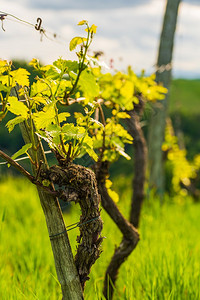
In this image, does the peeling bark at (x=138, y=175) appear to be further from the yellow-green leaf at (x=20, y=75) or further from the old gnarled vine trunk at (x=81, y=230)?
the yellow-green leaf at (x=20, y=75)

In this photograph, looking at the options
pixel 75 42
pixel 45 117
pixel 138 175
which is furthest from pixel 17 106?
pixel 138 175

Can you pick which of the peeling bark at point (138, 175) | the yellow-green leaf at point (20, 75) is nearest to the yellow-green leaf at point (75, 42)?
the yellow-green leaf at point (20, 75)

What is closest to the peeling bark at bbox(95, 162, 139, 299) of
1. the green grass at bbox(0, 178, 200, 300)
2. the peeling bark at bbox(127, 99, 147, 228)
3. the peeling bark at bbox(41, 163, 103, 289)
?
the green grass at bbox(0, 178, 200, 300)

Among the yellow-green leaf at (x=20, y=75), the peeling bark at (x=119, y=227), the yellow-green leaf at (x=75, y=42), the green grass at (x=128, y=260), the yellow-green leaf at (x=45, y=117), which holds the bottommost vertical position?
the green grass at (x=128, y=260)

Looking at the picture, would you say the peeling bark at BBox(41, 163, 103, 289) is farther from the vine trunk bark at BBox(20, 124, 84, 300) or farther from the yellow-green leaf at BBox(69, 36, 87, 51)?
the yellow-green leaf at BBox(69, 36, 87, 51)

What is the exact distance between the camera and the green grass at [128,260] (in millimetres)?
2207

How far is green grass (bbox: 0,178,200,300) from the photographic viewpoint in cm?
221

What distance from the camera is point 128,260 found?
8.94ft

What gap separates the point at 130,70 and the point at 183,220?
2.62 meters

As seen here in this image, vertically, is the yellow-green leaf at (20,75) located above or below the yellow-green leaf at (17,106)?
above

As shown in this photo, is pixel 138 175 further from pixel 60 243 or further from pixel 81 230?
pixel 60 243

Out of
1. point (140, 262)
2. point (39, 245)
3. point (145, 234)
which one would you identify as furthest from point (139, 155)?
point (39, 245)

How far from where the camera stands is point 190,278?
7.83 ft

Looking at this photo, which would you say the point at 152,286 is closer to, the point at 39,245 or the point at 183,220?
the point at 39,245
